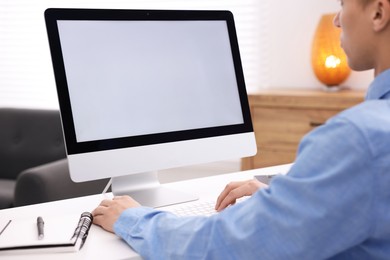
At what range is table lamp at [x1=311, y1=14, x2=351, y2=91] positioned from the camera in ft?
11.4

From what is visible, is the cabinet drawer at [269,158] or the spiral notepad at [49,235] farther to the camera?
the cabinet drawer at [269,158]

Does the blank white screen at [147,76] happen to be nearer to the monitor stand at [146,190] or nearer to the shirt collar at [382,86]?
the monitor stand at [146,190]

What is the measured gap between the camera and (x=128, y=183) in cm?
177

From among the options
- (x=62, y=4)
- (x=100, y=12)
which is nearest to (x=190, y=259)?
(x=100, y=12)

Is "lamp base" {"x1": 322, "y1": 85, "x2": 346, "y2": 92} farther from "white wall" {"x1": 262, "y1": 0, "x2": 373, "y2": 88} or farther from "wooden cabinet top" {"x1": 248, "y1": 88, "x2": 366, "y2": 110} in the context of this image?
"white wall" {"x1": 262, "y1": 0, "x2": 373, "y2": 88}

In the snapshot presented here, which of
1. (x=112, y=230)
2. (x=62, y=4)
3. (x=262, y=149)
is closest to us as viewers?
(x=112, y=230)

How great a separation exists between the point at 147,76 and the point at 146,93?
2.0 inches

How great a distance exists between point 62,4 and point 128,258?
3548mm

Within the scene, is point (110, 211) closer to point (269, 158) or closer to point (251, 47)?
point (269, 158)

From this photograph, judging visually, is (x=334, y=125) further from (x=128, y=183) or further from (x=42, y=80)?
(x=42, y=80)

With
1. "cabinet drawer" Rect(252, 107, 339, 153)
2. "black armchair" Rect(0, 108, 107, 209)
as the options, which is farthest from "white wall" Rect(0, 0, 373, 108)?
"black armchair" Rect(0, 108, 107, 209)

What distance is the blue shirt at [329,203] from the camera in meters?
0.93

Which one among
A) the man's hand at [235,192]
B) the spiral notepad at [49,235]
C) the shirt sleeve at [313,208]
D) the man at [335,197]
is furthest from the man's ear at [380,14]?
the spiral notepad at [49,235]

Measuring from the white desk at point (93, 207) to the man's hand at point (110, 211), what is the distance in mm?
18
